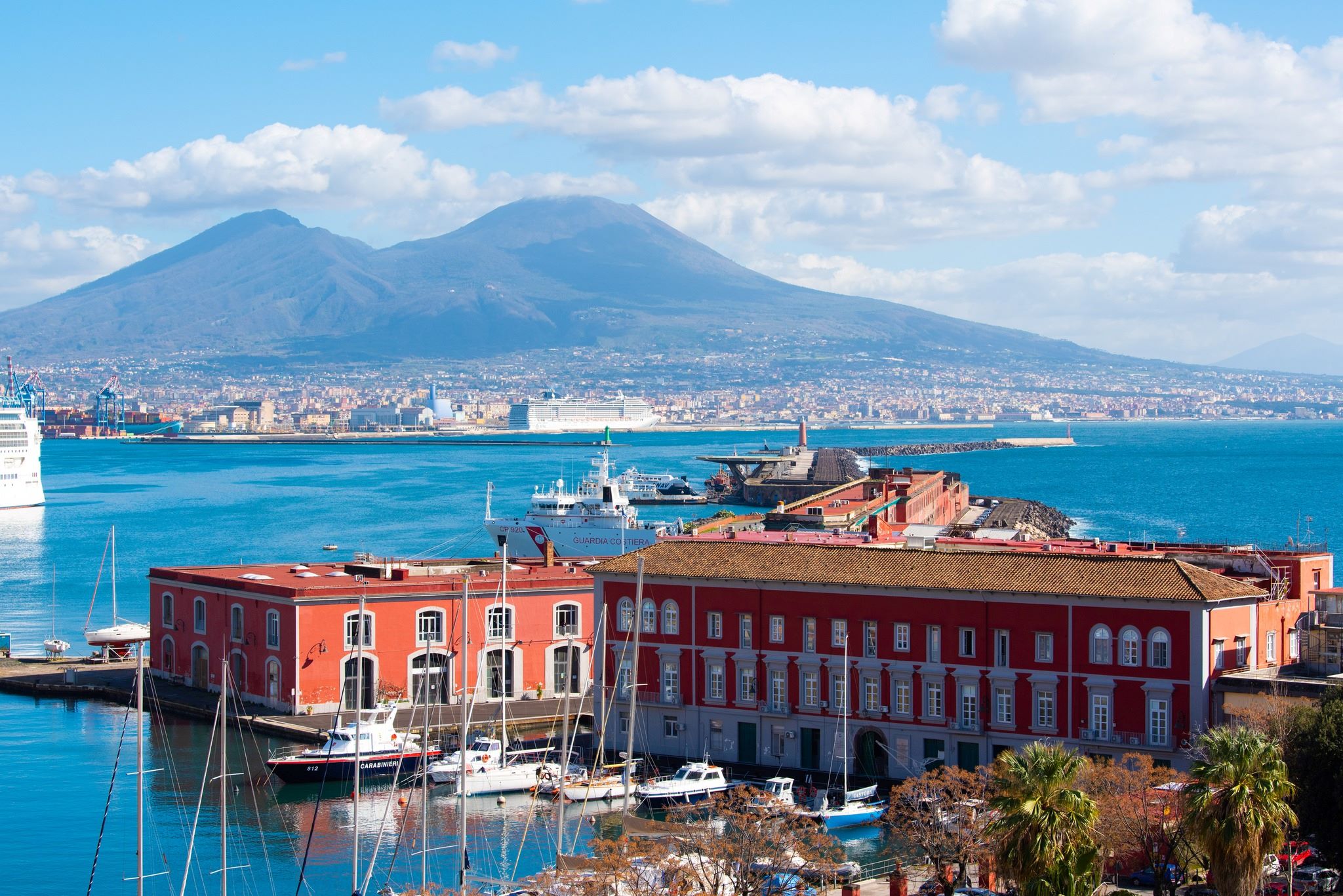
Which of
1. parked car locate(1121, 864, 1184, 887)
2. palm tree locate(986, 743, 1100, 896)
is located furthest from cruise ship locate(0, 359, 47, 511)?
palm tree locate(986, 743, 1100, 896)

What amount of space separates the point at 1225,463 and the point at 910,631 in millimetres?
147066

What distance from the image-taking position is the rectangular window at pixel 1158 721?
26578mm

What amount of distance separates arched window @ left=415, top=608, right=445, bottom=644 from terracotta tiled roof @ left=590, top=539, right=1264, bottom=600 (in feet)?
16.8

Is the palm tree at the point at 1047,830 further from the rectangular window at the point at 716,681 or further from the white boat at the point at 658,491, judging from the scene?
the white boat at the point at 658,491

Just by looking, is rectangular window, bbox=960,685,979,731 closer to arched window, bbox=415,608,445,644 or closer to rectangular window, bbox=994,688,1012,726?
rectangular window, bbox=994,688,1012,726

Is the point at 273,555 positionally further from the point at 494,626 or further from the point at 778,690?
the point at 778,690

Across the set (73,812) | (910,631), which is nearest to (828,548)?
(910,631)

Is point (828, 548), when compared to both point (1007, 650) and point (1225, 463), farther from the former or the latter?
point (1225, 463)

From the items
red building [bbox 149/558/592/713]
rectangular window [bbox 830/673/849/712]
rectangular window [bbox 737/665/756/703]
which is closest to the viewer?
rectangular window [bbox 830/673/849/712]

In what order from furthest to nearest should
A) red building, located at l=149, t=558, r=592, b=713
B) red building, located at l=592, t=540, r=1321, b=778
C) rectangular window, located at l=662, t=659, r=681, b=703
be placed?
red building, located at l=149, t=558, r=592, b=713 < rectangular window, located at l=662, t=659, r=681, b=703 < red building, located at l=592, t=540, r=1321, b=778

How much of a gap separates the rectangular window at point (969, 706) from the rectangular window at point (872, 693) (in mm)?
1398

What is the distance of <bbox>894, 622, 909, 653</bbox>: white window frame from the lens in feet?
94.8

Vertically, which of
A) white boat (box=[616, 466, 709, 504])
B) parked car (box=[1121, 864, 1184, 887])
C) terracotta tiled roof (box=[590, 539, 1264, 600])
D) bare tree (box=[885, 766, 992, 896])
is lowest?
white boat (box=[616, 466, 709, 504])

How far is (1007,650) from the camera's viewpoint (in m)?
28.0
